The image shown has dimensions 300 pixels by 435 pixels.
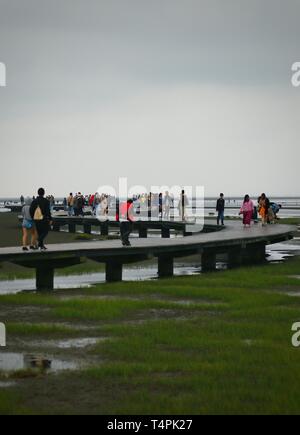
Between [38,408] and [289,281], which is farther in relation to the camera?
[289,281]

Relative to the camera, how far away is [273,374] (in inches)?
408

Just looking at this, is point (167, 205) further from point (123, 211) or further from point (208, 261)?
point (123, 211)

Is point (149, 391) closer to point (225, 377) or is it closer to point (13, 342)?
point (225, 377)

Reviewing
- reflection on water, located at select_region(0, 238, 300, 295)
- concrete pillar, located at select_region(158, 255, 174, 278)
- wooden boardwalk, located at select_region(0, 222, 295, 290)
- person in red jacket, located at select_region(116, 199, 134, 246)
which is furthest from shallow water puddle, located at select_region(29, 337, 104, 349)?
concrete pillar, located at select_region(158, 255, 174, 278)

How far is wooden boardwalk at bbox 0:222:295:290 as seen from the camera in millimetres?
20094

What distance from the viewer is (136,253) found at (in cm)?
2214

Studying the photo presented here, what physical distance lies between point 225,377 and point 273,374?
2.19ft

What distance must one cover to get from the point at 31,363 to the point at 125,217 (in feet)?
38.7

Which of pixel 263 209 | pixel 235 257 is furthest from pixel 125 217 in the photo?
pixel 263 209

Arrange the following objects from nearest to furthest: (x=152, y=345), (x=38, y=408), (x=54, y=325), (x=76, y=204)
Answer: (x=38, y=408)
(x=152, y=345)
(x=54, y=325)
(x=76, y=204)

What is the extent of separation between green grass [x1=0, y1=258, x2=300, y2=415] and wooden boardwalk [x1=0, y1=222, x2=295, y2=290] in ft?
4.46

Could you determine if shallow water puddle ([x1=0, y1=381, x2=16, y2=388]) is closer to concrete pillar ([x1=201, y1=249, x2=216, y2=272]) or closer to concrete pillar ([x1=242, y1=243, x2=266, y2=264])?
concrete pillar ([x1=201, y1=249, x2=216, y2=272])
